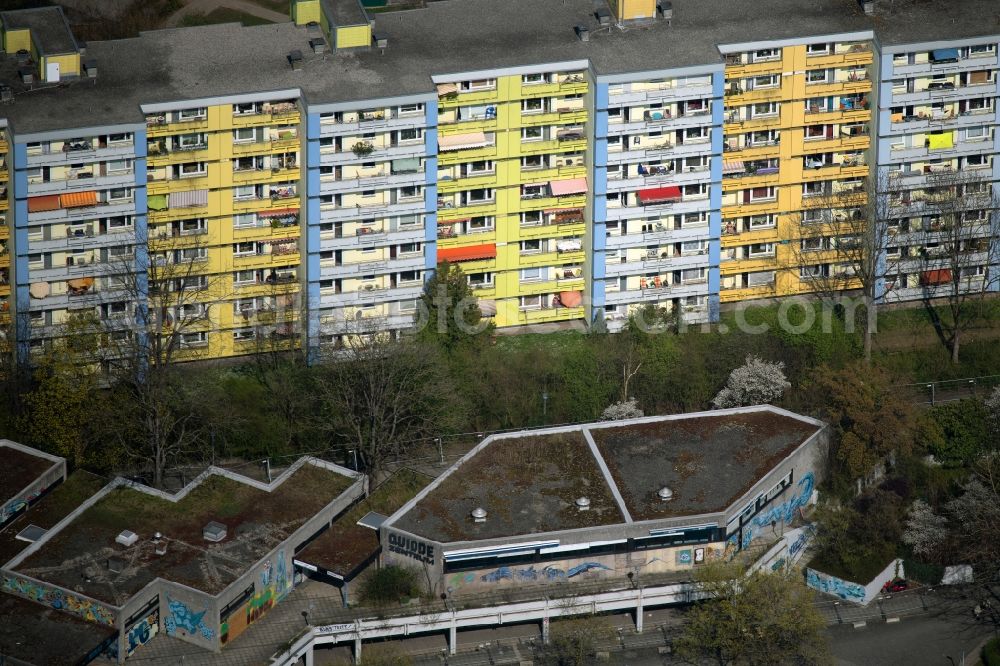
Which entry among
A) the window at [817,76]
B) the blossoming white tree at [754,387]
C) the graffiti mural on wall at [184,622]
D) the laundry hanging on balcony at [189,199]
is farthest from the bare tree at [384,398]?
the window at [817,76]

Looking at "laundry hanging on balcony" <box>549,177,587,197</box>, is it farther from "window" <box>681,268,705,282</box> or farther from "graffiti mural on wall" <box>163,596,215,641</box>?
"graffiti mural on wall" <box>163,596,215,641</box>

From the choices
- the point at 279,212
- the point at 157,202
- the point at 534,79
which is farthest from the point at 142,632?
the point at 534,79

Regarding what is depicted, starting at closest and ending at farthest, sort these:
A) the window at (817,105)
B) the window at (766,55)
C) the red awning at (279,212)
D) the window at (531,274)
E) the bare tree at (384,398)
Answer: the bare tree at (384,398), the red awning at (279,212), the window at (766,55), the window at (531,274), the window at (817,105)

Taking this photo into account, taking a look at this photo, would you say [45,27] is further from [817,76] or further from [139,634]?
[817,76]

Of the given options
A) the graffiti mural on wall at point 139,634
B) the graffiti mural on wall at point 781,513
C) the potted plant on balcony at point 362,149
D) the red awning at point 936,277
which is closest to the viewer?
the graffiti mural on wall at point 139,634

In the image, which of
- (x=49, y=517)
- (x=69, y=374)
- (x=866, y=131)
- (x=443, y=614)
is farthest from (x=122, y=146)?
(x=866, y=131)

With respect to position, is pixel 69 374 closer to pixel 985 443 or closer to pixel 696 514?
pixel 696 514

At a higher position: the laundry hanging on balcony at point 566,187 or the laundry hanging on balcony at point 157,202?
the laundry hanging on balcony at point 566,187

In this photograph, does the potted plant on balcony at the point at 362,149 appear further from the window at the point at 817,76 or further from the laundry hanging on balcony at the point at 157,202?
the window at the point at 817,76
